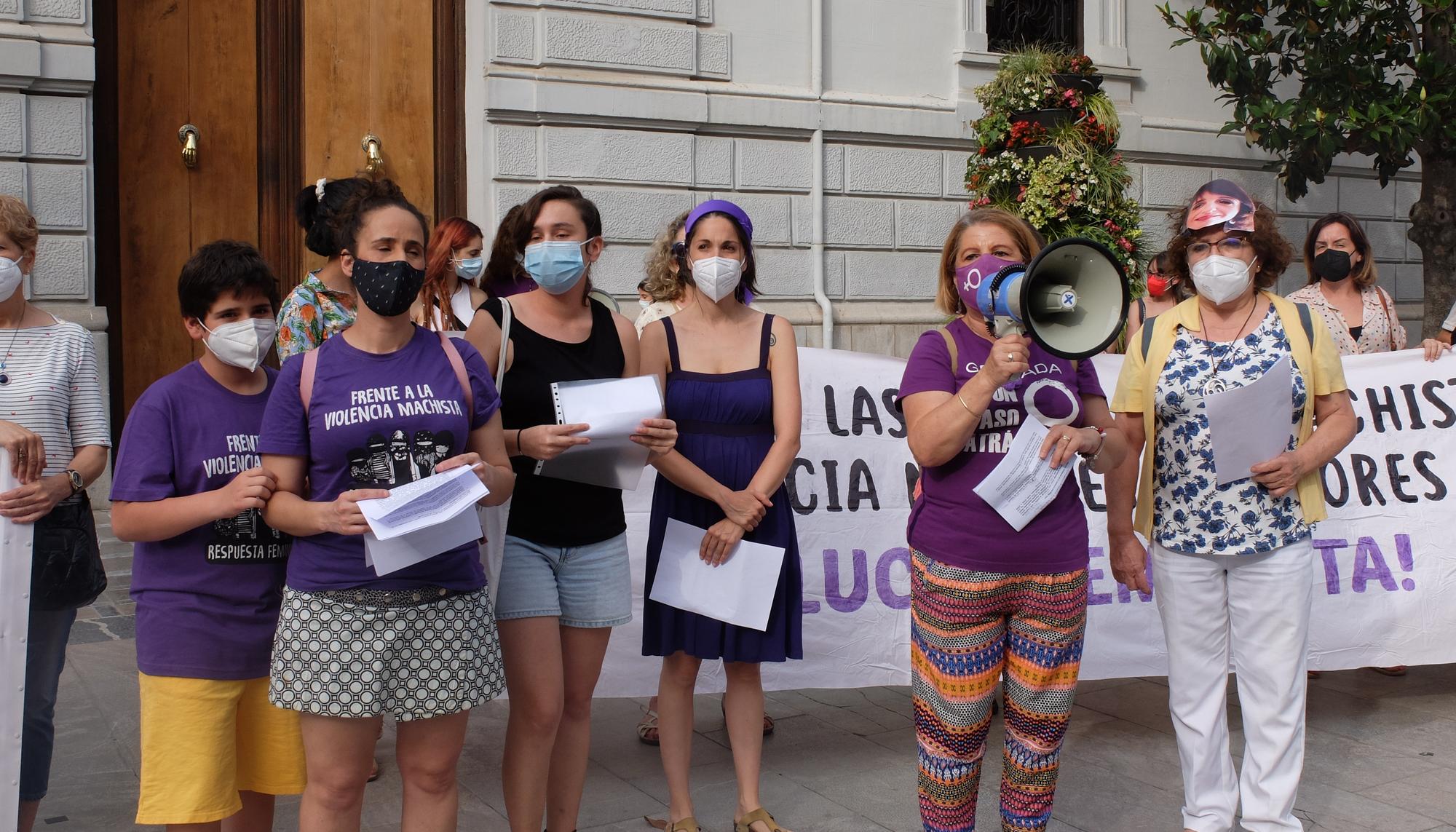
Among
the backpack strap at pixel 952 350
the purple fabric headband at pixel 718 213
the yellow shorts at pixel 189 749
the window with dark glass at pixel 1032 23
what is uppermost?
the window with dark glass at pixel 1032 23

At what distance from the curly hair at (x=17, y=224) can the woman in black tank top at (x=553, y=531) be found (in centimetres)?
121

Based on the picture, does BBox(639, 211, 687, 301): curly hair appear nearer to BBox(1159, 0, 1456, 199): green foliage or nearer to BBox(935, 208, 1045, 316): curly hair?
BBox(935, 208, 1045, 316): curly hair

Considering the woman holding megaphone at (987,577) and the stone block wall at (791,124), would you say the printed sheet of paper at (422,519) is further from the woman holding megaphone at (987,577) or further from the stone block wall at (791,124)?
the stone block wall at (791,124)

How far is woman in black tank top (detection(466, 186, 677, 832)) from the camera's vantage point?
11.2 feet

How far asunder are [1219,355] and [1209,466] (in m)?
0.32

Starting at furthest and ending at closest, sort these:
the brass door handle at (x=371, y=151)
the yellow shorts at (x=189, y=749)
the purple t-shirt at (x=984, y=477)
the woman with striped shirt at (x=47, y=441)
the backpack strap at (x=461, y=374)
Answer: the brass door handle at (x=371, y=151)
the woman with striped shirt at (x=47, y=441)
the purple t-shirt at (x=984, y=477)
the backpack strap at (x=461, y=374)
the yellow shorts at (x=189, y=749)

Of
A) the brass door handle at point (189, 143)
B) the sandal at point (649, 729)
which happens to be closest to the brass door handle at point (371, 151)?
the brass door handle at point (189, 143)

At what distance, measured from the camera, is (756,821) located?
3904 millimetres

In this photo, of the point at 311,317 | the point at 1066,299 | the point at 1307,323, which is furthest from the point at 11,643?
the point at 1307,323

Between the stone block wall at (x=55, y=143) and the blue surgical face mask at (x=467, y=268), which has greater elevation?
the stone block wall at (x=55, y=143)

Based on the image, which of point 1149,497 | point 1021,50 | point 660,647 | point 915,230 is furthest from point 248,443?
point 1021,50

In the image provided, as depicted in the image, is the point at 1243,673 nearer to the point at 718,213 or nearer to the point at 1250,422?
the point at 1250,422

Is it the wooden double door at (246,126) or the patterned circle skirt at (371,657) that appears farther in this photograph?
the wooden double door at (246,126)

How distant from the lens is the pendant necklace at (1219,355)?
3.60 metres
